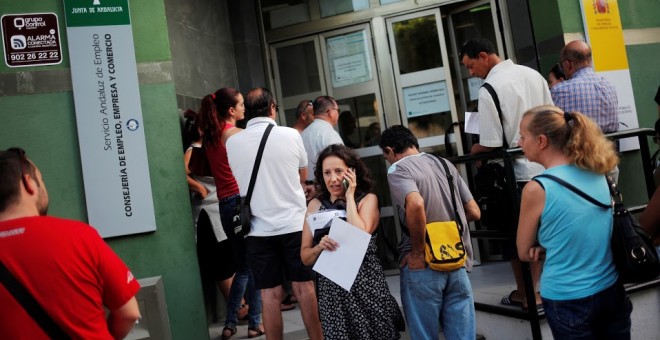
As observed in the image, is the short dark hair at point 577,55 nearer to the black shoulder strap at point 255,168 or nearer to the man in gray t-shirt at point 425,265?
the man in gray t-shirt at point 425,265

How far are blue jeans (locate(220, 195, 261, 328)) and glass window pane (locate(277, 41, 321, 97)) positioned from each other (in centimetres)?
293

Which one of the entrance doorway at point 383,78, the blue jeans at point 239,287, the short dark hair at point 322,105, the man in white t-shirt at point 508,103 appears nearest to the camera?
the man in white t-shirt at point 508,103

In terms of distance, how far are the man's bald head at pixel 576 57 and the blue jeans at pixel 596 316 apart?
2.72 meters

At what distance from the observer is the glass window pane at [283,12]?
7.99m

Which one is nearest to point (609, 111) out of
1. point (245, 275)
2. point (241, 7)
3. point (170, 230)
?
Result: point (245, 275)

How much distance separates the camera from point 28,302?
2402 mm

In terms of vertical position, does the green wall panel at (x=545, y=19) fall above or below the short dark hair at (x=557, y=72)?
above

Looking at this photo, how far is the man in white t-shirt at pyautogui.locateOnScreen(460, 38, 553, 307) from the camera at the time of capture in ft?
16.3

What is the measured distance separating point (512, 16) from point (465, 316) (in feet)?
14.5

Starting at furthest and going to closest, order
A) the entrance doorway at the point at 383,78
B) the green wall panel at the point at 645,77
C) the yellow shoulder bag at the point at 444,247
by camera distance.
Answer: the entrance doorway at the point at 383,78 < the green wall panel at the point at 645,77 < the yellow shoulder bag at the point at 444,247

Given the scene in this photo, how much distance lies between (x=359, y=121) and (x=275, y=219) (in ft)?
11.6

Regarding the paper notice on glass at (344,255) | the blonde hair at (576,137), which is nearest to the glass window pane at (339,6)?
the paper notice on glass at (344,255)

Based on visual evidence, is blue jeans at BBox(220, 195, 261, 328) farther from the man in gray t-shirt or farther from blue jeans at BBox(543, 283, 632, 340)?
blue jeans at BBox(543, 283, 632, 340)

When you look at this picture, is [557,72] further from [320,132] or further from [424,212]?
→ [424,212]
